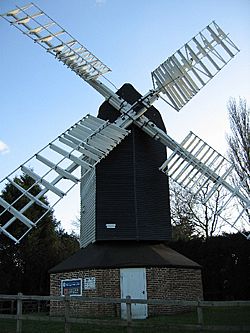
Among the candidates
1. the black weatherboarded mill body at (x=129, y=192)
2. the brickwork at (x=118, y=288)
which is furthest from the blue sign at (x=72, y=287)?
the black weatherboarded mill body at (x=129, y=192)

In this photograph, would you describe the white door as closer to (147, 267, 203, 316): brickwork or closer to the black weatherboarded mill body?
(147, 267, 203, 316): brickwork

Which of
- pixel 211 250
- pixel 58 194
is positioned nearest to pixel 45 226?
pixel 211 250

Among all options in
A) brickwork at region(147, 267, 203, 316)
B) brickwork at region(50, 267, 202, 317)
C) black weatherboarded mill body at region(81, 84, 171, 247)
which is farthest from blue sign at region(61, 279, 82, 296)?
brickwork at region(147, 267, 203, 316)

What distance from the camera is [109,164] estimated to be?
13133mm

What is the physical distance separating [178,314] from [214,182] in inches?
163

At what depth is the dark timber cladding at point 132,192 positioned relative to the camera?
41.6 ft

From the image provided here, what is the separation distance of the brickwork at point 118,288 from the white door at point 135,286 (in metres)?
0.12

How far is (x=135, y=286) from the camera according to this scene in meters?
11.9

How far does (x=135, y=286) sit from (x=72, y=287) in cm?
210

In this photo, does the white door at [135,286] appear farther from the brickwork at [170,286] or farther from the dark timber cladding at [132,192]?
the dark timber cladding at [132,192]

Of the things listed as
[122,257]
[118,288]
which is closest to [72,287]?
[118,288]

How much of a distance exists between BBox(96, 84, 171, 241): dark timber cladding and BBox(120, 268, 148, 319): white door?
1.09 metres

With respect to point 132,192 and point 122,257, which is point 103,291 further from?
point 132,192

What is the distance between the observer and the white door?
Answer: 11.9 metres
